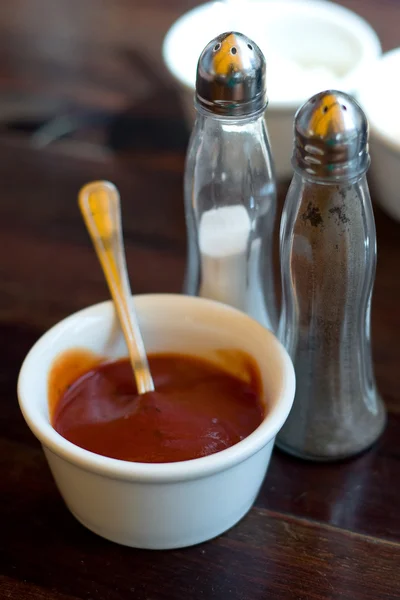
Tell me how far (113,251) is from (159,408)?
170 mm

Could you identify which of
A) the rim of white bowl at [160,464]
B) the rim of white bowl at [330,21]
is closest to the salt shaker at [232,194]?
the rim of white bowl at [160,464]

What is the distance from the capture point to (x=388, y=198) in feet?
3.05

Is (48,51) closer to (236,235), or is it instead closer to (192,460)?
(236,235)

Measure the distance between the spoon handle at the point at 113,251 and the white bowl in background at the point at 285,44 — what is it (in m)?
0.29

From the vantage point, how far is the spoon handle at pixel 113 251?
2.33 feet

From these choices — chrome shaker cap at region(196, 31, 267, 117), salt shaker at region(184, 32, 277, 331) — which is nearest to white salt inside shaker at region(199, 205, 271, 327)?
salt shaker at region(184, 32, 277, 331)

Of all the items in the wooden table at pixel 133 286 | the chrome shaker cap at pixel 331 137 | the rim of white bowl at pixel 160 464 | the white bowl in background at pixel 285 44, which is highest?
the chrome shaker cap at pixel 331 137

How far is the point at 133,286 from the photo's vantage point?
0.90 metres

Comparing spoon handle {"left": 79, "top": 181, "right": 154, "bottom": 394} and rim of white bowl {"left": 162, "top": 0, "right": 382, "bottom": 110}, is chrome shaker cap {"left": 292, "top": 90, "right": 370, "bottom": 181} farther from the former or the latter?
rim of white bowl {"left": 162, "top": 0, "right": 382, "bottom": 110}

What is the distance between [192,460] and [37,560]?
0.53ft

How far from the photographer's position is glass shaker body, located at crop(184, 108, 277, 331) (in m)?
0.70

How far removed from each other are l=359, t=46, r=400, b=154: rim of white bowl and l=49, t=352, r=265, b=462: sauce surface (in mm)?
311

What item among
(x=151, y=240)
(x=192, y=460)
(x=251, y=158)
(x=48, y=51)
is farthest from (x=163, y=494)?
(x=48, y=51)

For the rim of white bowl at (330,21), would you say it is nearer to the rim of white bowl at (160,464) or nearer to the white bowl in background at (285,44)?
the white bowl in background at (285,44)
